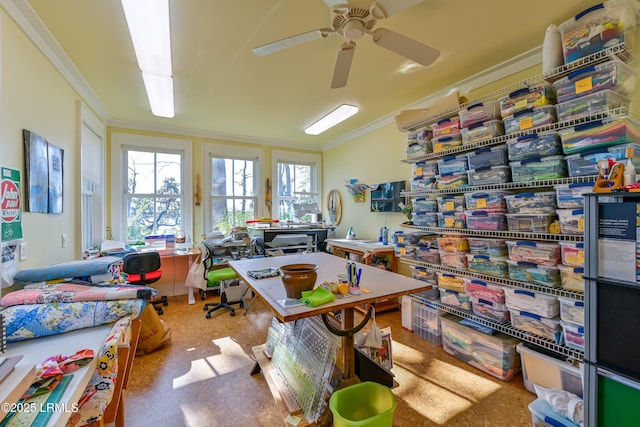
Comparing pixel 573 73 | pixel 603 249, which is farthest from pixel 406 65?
pixel 603 249

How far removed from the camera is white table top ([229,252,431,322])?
1.15 metres

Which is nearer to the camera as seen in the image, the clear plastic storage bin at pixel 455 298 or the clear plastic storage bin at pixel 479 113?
the clear plastic storage bin at pixel 479 113

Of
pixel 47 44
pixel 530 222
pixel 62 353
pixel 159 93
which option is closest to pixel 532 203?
pixel 530 222

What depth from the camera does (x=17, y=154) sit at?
1.70m

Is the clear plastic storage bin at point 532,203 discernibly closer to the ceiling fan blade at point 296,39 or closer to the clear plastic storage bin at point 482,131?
the clear plastic storage bin at point 482,131

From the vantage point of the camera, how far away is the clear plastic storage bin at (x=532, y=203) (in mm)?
1810

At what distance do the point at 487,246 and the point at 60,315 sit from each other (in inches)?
112

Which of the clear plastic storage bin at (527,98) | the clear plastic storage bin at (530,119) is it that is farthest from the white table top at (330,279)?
the clear plastic storage bin at (527,98)

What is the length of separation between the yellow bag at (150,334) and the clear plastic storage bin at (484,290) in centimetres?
286

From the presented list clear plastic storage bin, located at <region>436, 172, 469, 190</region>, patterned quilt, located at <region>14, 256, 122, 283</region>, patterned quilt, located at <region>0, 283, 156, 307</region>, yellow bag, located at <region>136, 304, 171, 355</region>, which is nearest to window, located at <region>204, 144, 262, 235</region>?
yellow bag, located at <region>136, 304, 171, 355</region>

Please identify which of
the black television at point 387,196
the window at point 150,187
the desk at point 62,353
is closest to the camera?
the desk at point 62,353

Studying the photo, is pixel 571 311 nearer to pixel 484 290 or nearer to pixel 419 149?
pixel 484 290

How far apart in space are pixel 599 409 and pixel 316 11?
2499mm

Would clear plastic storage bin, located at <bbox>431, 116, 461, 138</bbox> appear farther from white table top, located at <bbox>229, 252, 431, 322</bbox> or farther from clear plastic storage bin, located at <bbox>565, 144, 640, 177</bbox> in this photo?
white table top, located at <bbox>229, 252, 431, 322</bbox>
